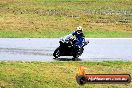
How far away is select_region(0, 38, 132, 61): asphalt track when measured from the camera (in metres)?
22.0

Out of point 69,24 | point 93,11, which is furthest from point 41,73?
point 93,11

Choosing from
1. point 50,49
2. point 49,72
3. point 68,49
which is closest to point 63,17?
point 50,49

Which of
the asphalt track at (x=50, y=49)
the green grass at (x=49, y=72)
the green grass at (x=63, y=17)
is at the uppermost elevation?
the green grass at (x=63, y=17)

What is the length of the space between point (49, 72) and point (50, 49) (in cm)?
547

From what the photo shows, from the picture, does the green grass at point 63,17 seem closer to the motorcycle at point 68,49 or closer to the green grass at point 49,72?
the motorcycle at point 68,49

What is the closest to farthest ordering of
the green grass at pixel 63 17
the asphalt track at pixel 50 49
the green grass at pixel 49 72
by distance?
the green grass at pixel 49 72, the asphalt track at pixel 50 49, the green grass at pixel 63 17

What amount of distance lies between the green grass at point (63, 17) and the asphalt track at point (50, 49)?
2605 millimetres

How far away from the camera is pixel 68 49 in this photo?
21.6 metres

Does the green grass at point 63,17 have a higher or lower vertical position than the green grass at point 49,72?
higher

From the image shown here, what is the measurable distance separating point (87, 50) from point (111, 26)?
36.5 feet

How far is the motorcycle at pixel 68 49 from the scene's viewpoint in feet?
70.3

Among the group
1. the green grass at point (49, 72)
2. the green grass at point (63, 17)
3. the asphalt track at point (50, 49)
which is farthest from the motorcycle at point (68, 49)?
the green grass at point (63, 17)

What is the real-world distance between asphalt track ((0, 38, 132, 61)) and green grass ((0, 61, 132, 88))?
Answer: 1.32 m

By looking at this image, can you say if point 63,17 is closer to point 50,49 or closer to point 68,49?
point 50,49
